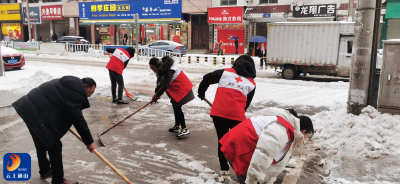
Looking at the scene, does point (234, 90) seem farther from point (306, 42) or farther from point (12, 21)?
point (12, 21)

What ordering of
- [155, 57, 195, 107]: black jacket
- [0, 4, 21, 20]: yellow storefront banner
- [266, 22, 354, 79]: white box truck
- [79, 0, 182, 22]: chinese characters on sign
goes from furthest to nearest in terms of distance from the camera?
[0, 4, 21, 20]: yellow storefront banner
[79, 0, 182, 22]: chinese characters on sign
[266, 22, 354, 79]: white box truck
[155, 57, 195, 107]: black jacket

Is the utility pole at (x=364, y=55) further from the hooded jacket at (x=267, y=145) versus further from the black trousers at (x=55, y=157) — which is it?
the black trousers at (x=55, y=157)

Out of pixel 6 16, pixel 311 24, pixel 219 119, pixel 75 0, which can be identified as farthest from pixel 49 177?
pixel 6 16

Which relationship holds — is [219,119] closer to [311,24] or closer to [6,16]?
[311,24]

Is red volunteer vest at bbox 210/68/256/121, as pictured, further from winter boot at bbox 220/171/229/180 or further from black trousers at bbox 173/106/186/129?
black trousers at bbox 173/106/186/129

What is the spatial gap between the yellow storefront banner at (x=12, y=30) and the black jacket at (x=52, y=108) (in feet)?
137

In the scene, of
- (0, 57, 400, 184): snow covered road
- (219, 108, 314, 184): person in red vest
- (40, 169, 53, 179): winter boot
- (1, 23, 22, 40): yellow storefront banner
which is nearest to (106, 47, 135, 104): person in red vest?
(0, 57, 400, 184): snow covered road

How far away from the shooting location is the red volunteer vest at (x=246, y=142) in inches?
110

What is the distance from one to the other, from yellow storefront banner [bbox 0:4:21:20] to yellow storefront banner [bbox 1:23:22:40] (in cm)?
91

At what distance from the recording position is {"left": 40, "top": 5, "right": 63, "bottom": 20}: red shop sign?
119 feet

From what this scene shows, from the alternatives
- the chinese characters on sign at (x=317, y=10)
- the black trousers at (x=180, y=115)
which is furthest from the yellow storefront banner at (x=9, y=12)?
the black trousers at (x=180, y=115)

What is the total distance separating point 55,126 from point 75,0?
35250 mm

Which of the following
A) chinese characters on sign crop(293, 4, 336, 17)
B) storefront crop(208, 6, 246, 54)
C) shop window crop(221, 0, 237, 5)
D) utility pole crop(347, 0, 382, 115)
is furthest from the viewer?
shop window crop(221, 0, 237, 5)

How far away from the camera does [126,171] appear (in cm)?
446
